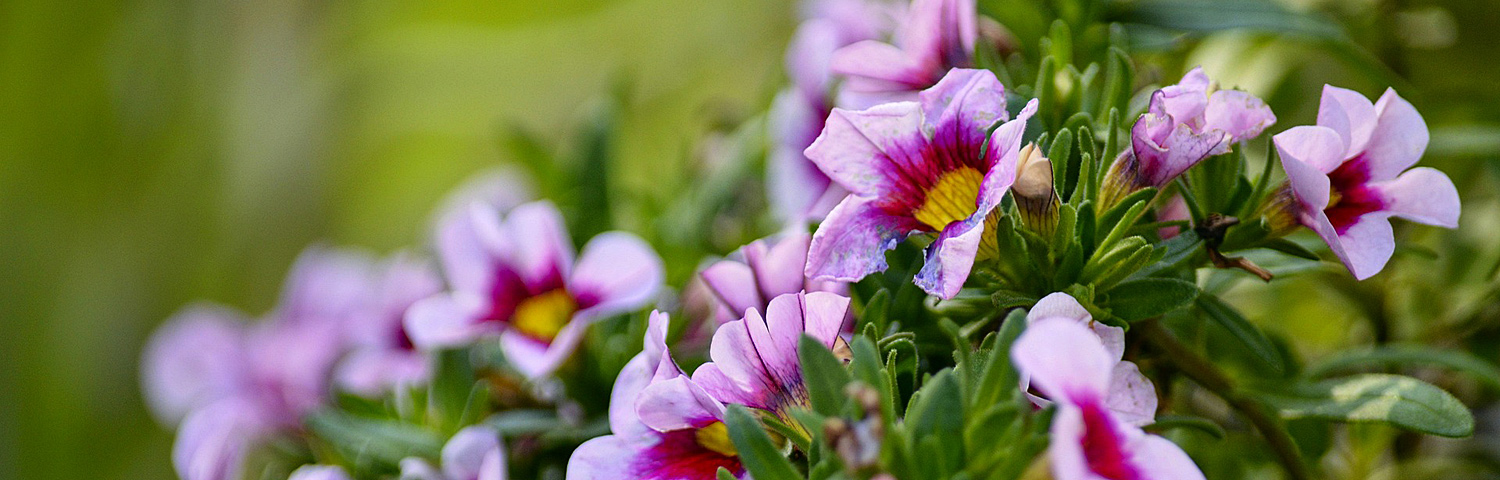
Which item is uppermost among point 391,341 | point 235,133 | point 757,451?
point 757,451

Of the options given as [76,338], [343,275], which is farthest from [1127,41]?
[76,338]

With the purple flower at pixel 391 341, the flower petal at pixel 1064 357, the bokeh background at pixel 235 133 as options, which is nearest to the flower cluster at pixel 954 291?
the flower petal at pixel 1064 357

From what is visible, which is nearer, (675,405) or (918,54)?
(675,405)

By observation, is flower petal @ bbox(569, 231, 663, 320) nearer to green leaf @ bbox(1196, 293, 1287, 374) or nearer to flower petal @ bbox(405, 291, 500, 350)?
flower petal @ bbox(405, 291, 500, 350)

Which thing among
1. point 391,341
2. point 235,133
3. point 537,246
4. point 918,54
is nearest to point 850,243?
point 918,54

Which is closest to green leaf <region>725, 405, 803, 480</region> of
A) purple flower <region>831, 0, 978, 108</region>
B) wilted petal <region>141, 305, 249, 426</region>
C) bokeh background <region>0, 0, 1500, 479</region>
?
purple flower <region>831, 0, 978, 108</region>

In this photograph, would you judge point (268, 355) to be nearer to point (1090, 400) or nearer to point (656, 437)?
point (656, 437)
